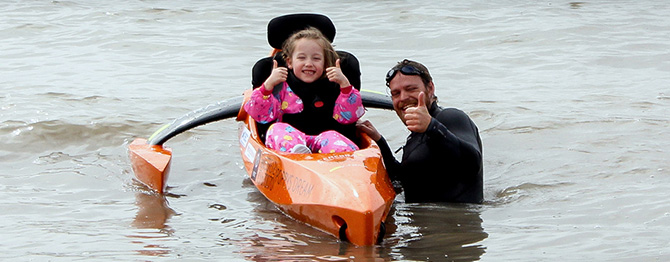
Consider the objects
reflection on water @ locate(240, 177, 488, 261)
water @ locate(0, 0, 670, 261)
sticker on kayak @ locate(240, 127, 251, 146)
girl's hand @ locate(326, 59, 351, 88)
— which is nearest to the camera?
reflection on water @ locate(240, 177, 488, 261)

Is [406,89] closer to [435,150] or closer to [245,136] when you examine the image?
[435,150]

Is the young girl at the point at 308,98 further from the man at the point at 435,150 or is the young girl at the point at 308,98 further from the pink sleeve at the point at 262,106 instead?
the man at the point at 435,150

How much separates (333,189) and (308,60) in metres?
1.42

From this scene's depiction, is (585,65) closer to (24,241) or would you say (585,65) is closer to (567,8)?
(567,8)

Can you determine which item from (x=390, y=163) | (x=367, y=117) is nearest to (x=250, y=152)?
(x=390, y=163)

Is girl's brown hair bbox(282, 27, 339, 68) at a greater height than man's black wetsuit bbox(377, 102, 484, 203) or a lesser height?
greater

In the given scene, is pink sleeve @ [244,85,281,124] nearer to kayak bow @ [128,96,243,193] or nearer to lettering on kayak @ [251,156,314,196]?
lettering on kayak @ [251,156,314,196]

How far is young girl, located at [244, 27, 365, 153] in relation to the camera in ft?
20.9

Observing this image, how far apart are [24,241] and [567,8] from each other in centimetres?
1445

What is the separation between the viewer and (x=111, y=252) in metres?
4.93

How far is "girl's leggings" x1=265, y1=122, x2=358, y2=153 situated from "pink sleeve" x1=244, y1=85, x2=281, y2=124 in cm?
13

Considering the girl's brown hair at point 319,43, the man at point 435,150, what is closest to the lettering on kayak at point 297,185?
the man at point 435,150

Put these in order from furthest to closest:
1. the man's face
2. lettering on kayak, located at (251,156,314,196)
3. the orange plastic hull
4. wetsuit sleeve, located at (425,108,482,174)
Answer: the orange plastic hull → the man's face → lettering on kayak, located at (251,156,314,196) → wetsuit sleeve, located at (425,108,482,174)

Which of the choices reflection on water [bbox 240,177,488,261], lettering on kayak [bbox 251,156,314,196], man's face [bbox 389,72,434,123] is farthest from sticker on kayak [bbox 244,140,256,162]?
man's face [bbox 389,72,434,123]
